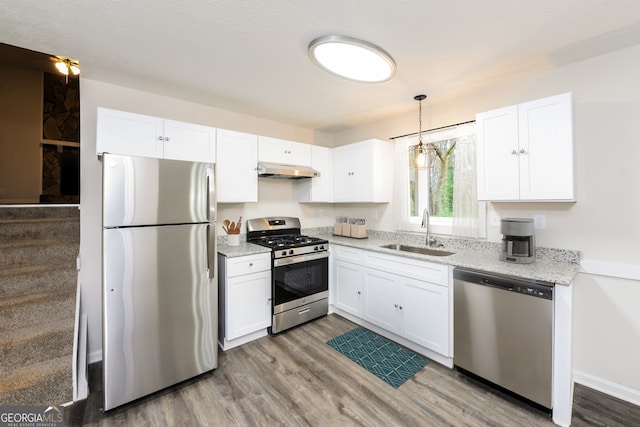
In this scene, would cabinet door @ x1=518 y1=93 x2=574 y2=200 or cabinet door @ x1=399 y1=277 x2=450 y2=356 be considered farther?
cabinet door @ x1=399 y1=277 x2=450 y2=356

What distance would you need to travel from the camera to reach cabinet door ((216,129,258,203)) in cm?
274

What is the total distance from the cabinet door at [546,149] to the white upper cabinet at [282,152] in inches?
87.8

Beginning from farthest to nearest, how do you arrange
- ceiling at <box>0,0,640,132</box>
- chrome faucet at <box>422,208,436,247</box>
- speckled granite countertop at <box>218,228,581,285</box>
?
1. chrome faucet at <box>422,208,436,247</box>
2. speckled granite countertop at <box>218,228,581,285</box>
3. ceiling at <box>0,0,640,132</box>

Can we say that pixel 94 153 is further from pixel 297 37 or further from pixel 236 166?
pixel 297 37

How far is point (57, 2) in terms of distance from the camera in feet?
4.62

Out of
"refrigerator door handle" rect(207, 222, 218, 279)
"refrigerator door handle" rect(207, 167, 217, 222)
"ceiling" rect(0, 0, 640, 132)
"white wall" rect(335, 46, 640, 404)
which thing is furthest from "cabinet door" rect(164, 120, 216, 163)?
"white wall" rect(335, 46, 640, 404)

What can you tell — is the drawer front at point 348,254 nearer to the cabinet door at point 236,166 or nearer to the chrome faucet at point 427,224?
the chrome faucet at point 427,224

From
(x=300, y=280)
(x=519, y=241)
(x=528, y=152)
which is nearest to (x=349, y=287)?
(x=300, y=280)

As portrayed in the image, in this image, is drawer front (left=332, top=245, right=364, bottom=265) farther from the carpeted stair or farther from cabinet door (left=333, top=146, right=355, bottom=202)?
the carpeted stair

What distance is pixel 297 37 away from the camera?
172 centimetres

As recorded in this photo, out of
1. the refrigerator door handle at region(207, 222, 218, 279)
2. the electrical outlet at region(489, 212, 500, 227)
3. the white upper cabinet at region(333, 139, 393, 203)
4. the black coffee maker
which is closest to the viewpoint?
the black coffee maker

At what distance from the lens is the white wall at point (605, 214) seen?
6.16 ft

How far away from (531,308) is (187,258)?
2492 millimetres

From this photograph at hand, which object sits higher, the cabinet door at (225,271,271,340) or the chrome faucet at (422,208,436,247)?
the chrome faucet at (422,208,436,247)
